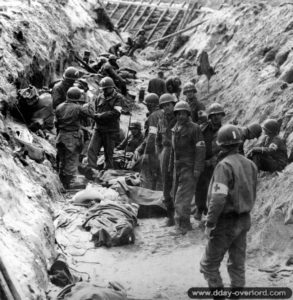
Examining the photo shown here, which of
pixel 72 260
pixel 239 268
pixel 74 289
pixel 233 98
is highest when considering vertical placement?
pixel 233 98

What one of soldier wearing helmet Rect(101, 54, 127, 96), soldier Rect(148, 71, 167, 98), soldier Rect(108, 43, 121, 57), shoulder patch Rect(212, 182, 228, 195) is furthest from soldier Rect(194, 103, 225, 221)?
soldier Rect(108, 43, 121, 57)

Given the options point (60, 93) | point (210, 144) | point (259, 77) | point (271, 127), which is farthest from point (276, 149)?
point (259, 77)

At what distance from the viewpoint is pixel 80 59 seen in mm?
16531

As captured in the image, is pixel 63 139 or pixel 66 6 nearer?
pixel 63 139

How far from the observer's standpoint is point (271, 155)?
7.93 m

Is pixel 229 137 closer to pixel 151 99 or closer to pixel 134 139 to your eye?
pixel 151 99

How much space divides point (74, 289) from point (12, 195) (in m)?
1.52

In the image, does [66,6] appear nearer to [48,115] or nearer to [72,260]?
[48,115]

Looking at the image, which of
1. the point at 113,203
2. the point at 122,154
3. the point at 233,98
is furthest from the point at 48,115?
the point at 233,98

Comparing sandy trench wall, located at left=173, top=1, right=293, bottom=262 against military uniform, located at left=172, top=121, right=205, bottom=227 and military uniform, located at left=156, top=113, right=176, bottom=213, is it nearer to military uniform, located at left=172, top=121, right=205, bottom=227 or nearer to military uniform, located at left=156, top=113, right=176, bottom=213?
military uniform, located at left=172, top=121, right=205, bottom=227

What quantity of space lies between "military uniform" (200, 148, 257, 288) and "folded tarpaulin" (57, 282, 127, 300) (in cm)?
90

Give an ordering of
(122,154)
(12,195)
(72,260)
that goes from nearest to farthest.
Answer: (12,195) < (72,260) < (122,154)

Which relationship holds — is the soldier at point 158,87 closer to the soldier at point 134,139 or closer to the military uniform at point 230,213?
the soldier at point 134,139

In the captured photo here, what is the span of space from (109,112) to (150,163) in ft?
4.16
